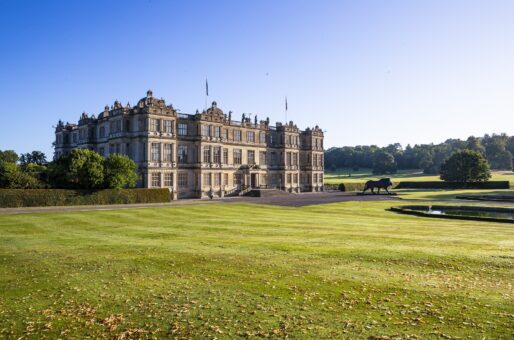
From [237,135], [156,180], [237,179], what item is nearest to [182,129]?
[156,180]

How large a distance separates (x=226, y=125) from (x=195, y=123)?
826cm

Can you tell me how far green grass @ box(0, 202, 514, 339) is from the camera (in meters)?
9.77

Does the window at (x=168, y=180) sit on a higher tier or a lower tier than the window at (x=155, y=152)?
lower

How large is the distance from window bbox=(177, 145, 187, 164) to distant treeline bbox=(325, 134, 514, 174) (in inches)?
4541

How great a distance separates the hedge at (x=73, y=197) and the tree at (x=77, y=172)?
5.57 ft

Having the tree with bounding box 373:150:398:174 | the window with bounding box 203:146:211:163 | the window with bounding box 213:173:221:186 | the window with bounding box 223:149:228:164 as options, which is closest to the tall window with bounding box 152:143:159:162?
the window with bounding box 203:146:211:163

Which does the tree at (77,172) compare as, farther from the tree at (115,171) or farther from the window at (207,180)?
the window at (207,180)

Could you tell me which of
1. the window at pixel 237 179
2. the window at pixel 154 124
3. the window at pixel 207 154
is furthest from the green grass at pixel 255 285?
the window at pixel 237 179

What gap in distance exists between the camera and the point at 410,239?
72.3 feet

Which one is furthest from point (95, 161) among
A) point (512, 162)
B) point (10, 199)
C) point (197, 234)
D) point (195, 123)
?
point (512, 162)

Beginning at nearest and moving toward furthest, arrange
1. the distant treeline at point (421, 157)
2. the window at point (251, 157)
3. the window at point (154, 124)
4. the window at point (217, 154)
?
the window at point (154, 124)
the window at point (217, 154)
the window at point (251, 157)
the distant treeline at point (421, 157)

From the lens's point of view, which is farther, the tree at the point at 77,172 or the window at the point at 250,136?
the window at the point at 250,136

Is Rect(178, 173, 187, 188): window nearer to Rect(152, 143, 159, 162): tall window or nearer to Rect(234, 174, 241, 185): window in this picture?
Rect(152, 143, 159, 162): tall window

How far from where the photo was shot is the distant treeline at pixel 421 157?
164 metres
